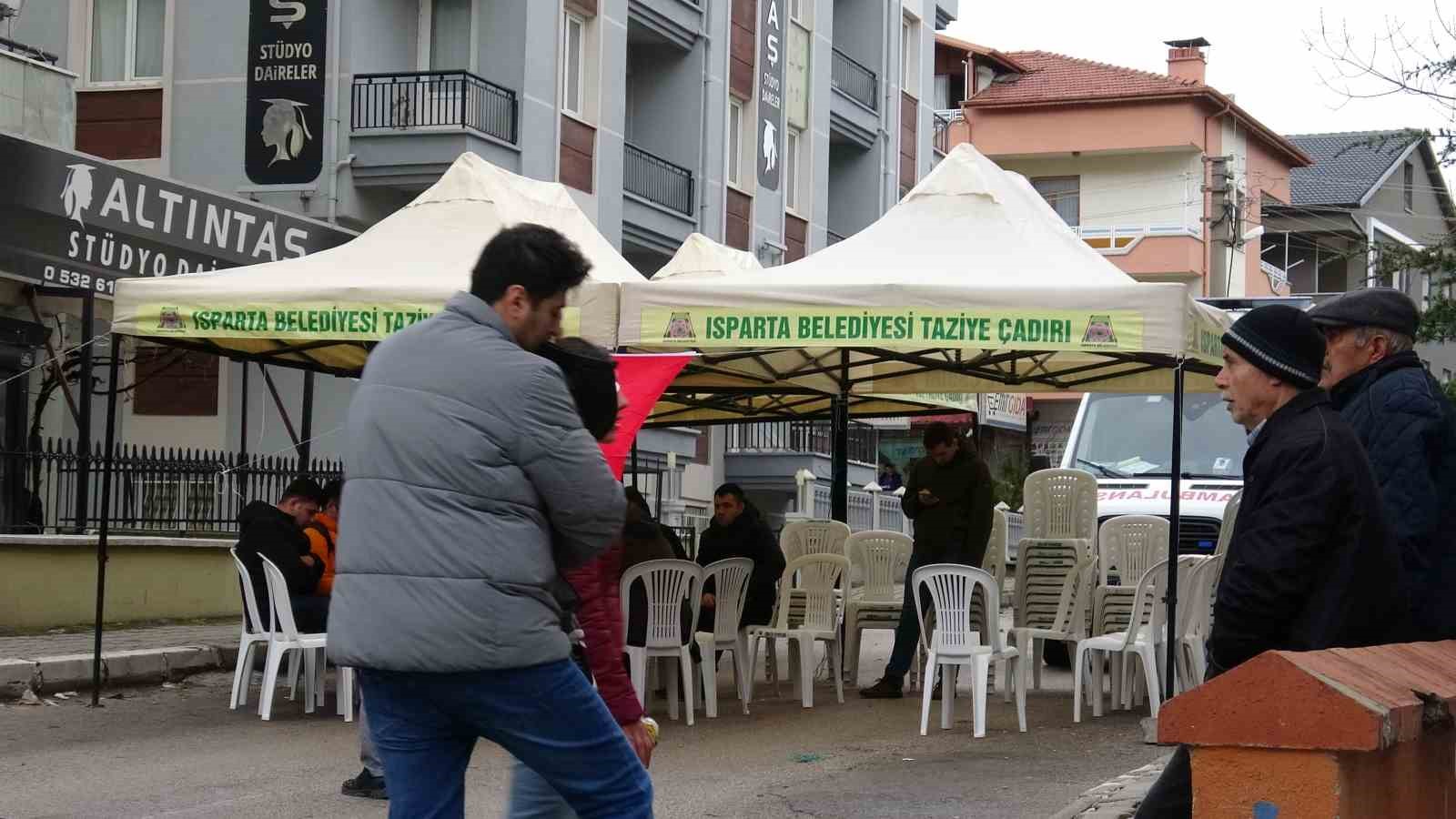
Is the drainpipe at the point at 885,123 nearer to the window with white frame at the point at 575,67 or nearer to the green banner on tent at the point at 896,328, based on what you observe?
the window with white frame at the point at 575,67

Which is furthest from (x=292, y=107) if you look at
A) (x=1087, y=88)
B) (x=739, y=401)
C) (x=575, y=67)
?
(x=1087, y=88)

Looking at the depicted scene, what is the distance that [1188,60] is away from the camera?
55.8 metres

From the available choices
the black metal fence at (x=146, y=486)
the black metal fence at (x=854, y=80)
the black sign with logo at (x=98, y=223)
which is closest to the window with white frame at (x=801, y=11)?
the black metal fence at (x=854, y=80)

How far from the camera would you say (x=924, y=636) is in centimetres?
1209

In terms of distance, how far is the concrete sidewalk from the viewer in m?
13.1

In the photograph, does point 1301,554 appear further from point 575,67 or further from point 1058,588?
point 575,67

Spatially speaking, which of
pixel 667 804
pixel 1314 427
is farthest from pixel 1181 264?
pixel 1314 427

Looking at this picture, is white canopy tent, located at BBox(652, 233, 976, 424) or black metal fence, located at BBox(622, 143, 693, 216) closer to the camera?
white canopy tent, located at BBox(652, 233, 976, 424)

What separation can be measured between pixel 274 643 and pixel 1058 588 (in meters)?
5.23

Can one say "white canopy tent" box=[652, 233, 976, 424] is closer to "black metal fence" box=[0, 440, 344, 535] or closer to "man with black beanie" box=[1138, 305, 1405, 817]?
"black metal fence" box=[0, 440, 344, 535]

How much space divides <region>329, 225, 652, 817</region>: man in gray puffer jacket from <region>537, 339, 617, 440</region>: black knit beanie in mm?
282

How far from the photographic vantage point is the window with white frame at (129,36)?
79.6 ft

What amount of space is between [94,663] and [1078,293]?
6.64m

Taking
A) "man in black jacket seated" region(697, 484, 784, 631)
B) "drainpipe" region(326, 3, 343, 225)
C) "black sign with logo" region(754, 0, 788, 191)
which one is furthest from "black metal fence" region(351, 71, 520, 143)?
"man in black jacket seated" region(697, 484, 784, 631)
